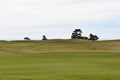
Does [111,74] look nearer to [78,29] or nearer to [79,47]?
[79,47]

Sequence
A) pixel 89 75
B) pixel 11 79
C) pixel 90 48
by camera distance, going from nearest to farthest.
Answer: pixel 11 79, pixel 89 75, pixel 90 48

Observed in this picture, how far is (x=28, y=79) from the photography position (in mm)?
23906

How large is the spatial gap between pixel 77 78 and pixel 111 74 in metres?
2.86

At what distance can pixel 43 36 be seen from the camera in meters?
102

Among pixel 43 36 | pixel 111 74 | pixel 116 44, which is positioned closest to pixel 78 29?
pixel 43 36

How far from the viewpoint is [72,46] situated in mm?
66688

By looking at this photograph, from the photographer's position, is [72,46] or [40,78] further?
[72,46]

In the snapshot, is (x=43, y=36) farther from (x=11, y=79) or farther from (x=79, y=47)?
(x=11, y=79)

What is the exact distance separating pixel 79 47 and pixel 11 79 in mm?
42918

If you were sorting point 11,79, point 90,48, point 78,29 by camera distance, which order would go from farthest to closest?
point 78,29 < point 90,48 < point 11,79

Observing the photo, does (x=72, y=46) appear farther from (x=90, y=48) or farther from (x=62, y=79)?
(x=62, y=79)

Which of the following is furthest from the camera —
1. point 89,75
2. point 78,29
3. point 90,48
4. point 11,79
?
point 78,29

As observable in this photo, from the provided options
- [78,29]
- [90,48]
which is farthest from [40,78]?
[78,29]

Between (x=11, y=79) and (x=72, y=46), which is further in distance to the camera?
(x=72, y=46)
